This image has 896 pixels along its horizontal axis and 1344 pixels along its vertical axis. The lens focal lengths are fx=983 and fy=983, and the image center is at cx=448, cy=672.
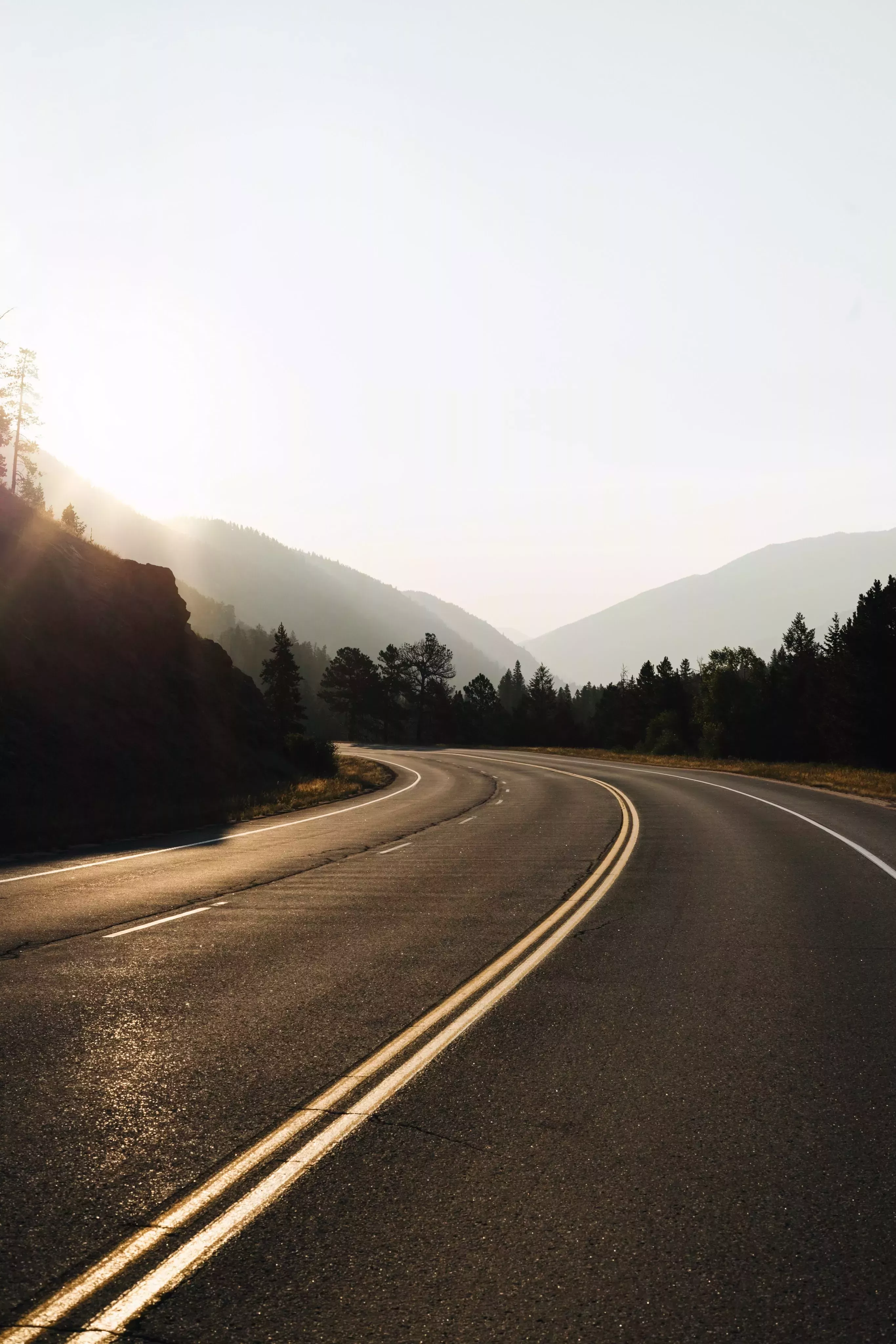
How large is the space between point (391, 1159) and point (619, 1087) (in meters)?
1.49

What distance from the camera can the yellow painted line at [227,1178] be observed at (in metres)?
3.09

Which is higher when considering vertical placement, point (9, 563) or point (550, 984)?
point (9, 563)

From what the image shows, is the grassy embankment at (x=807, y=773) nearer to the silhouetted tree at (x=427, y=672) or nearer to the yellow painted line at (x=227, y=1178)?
the yellow painted line at (x=227, y=1178)

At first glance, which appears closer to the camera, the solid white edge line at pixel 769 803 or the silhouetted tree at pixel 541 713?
the solid white edge line at pixel 769 803

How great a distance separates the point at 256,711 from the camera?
143 feet

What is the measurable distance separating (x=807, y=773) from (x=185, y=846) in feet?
88.4

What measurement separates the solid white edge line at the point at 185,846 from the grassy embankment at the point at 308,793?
1414 millimetres

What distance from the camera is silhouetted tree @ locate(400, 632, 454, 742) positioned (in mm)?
115250

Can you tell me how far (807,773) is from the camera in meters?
37.5

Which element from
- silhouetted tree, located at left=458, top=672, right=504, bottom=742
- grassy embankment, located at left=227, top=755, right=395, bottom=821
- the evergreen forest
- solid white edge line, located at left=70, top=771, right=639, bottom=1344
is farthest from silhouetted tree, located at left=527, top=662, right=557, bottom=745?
solid white edge line, located at left=70, top=771, right=639, bottom=1344

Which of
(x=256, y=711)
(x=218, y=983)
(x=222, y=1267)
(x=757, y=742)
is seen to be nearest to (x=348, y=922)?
(x=218, y=983)

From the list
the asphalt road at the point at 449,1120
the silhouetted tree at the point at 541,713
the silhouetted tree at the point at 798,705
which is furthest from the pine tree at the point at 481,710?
the asphalt road at the point at 449,1120

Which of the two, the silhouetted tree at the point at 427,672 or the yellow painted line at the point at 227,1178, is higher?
the silhouetted tree at the point at 427,672

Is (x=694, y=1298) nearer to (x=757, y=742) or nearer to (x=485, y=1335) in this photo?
(x=485, y=1335)
